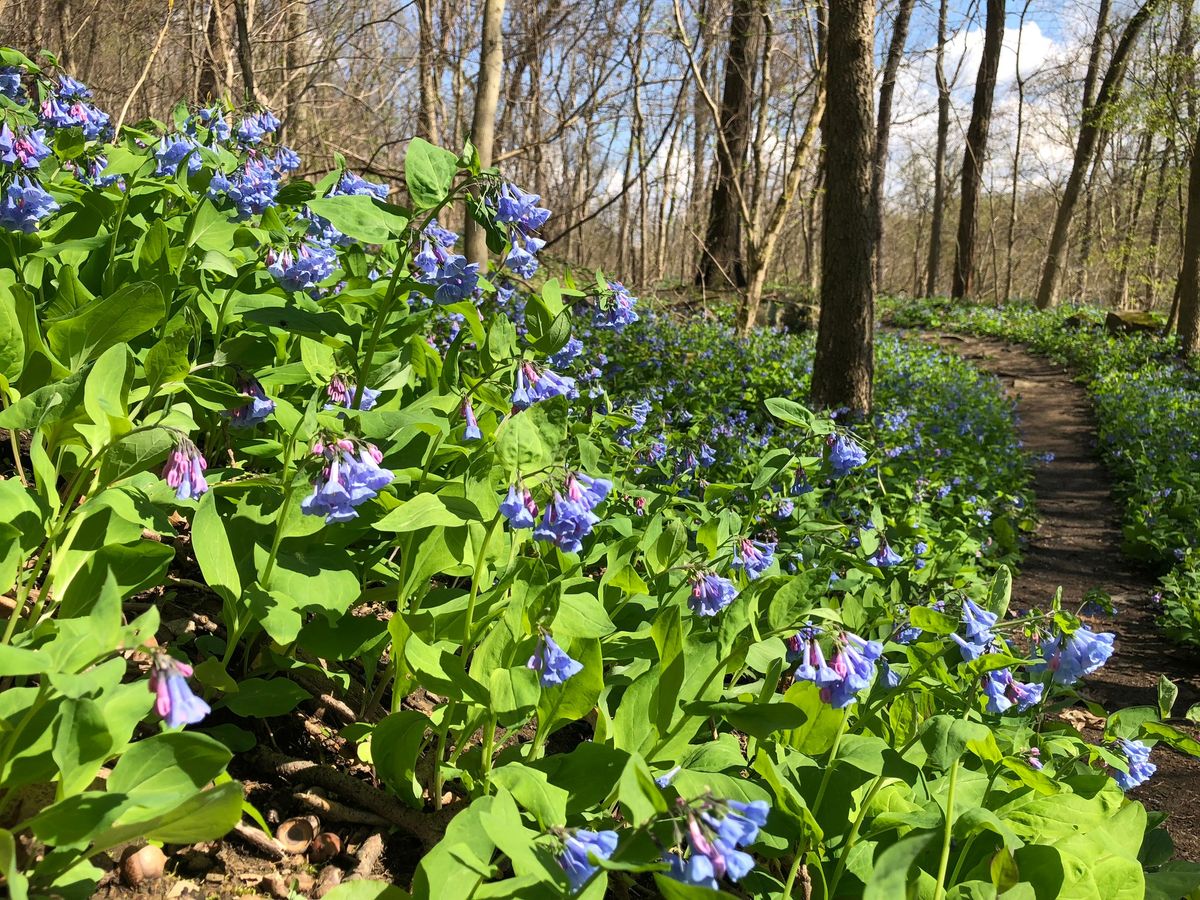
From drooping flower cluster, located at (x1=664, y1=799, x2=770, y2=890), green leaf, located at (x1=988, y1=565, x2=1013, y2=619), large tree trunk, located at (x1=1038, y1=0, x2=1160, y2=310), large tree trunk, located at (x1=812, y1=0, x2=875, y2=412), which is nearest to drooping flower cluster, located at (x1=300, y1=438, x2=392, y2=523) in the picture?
drooping flower cluster, located at (x1=664, y1=799, x2=770, y2=890)

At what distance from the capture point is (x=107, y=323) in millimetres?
1536

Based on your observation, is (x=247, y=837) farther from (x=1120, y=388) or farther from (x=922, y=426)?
(x=1120, y=388)

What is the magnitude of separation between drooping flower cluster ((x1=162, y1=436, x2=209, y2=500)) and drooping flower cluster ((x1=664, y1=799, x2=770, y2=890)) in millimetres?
882

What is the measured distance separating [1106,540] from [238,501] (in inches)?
229

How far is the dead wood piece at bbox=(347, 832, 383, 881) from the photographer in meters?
1.37

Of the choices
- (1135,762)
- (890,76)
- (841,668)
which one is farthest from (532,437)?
(890,76)

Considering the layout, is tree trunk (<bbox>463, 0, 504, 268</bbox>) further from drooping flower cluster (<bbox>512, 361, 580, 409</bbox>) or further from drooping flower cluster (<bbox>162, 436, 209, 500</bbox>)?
drooping flower cluster (<bbox>162, 436, 209, 500</bbox>)

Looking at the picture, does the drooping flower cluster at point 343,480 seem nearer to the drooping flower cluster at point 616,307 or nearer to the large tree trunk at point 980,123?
the drooping flower cluster at point 616,307

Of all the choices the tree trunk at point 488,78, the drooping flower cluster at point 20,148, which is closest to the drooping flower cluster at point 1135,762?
the drooping flower cluster at point 20,148

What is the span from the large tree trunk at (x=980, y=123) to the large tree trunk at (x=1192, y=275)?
21.5 ft

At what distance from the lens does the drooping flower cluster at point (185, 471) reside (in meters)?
1.32

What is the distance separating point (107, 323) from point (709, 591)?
1185 mm

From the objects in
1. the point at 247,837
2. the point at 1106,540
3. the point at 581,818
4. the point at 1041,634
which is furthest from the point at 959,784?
the point at 1106,540

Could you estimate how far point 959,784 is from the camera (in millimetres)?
1512
